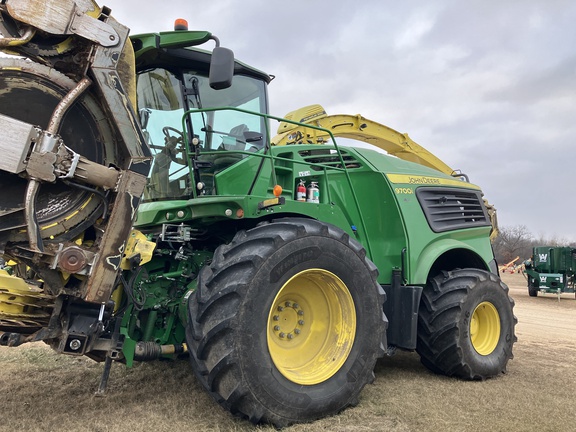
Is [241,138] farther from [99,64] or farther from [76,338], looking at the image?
[76,338]

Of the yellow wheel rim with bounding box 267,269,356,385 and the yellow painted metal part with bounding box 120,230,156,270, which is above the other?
the yellow painted metal part with bounding box 120,230,156,270

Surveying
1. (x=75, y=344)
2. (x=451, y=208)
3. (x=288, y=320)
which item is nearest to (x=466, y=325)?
(x=451, y=208)

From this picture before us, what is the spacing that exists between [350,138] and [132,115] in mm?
5085

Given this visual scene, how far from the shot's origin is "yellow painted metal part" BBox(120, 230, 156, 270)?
338cm

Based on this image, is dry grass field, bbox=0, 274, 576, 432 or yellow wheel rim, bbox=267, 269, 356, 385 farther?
yellow wheel rim, bbox=267, 269, 356, 385

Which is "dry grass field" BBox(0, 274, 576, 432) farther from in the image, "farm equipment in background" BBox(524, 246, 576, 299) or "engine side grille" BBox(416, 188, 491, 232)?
"farm equipment in background" BBox(524, 246, 576, 299)

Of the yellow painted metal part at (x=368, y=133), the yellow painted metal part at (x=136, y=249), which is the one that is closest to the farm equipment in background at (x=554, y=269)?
the yellow painted metal part at (x=368, y=133)

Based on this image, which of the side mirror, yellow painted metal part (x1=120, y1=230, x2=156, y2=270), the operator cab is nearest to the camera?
yellow painted metal part (x1=120, y1=230, x2=156, y2=270)

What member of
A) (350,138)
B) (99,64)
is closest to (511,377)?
(350,138)

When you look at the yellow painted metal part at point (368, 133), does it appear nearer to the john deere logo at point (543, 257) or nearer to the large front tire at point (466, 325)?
the large front tire at point (466, 325)

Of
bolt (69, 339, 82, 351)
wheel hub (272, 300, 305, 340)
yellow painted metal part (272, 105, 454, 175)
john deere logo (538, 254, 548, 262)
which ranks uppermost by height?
yellow painted metal part (272, 105, 454, 175)

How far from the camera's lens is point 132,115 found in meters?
3.33

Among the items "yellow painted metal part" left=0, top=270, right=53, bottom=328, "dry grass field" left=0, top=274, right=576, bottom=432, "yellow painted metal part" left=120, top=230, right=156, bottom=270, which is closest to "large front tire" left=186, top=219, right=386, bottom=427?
"dry grass field" left=0, top=274, right=576, bottom=432

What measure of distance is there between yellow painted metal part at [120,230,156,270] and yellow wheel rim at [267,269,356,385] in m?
1.01
